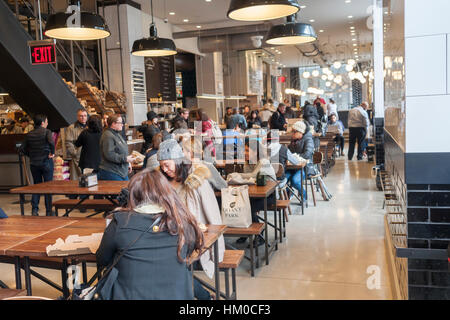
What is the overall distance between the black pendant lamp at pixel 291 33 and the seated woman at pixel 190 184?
2431 mm

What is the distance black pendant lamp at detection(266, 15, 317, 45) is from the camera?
501 cm

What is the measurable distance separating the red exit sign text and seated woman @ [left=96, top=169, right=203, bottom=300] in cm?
480

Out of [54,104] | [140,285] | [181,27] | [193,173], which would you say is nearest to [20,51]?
[54,104]

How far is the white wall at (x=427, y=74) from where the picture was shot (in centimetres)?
229

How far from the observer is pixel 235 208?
4172mm

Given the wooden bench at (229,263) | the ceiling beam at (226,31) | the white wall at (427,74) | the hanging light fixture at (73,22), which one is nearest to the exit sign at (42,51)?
the hanging light fixture at (73,22)

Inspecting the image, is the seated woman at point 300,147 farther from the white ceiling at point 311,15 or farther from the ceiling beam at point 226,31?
the ceiling beam at point 226,31

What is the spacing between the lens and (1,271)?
457cm

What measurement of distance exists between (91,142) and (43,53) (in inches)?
56.7

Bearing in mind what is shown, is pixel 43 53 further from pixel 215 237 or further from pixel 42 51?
pixel 215 237

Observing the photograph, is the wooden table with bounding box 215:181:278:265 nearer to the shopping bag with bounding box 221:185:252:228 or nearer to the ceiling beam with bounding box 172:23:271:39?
the shopping bag with bounding box 221:185:252:228

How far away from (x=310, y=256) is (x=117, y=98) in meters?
8.10

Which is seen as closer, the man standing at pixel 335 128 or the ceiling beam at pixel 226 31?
the man standing at pixel 335 128
